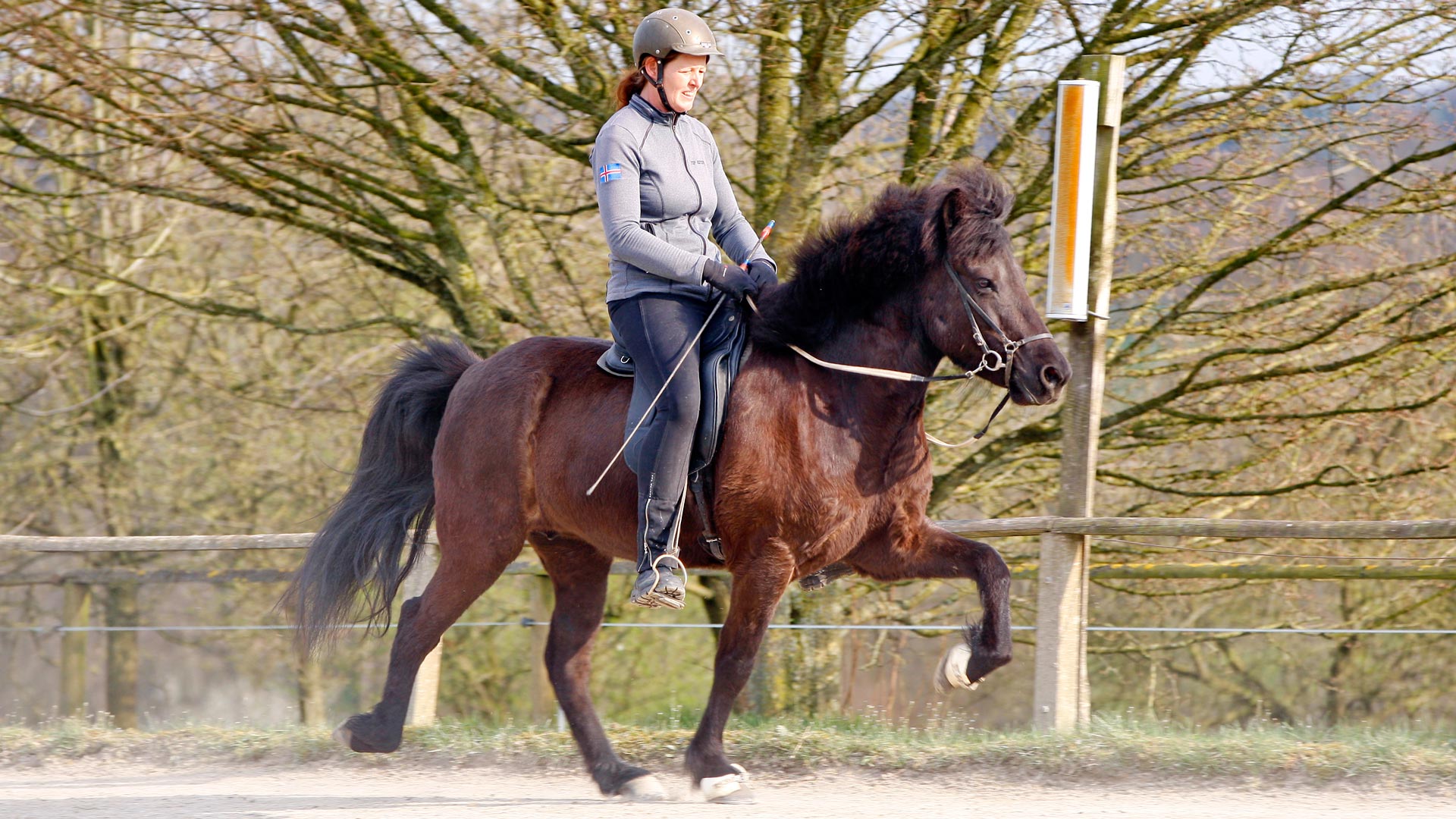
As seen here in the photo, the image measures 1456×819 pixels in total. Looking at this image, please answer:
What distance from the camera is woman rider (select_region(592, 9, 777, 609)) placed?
4.14 m

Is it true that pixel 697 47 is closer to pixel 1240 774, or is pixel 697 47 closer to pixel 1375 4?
pixel 1240 774

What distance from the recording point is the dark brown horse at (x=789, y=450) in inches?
161

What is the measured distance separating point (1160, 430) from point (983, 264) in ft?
16.5

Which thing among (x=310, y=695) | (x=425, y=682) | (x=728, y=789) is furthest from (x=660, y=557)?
(x=310, y=695)

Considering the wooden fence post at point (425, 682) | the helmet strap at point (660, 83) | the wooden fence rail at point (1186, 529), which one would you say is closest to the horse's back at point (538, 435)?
the helmet strap at point (660, 83)

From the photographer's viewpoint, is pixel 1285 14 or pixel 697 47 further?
pixel 1285 14

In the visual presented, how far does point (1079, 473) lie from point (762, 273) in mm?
2102

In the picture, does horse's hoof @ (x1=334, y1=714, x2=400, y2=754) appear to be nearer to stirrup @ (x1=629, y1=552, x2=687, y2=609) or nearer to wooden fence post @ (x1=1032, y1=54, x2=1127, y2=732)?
stirrup @ (x1=629, y1=552, x2=687, y2=609)

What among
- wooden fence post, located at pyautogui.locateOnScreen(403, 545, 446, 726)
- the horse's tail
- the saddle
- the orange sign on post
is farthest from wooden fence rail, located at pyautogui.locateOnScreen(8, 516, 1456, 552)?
the saddle

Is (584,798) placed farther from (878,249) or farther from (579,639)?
(878,249)

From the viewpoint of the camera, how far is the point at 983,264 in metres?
4.03

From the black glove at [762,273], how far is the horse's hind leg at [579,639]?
4.40 ft

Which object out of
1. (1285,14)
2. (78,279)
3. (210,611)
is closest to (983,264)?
(1285,14)

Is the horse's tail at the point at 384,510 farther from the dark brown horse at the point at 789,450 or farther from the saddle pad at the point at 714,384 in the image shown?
the saddle pad at the point at 714,384
